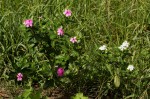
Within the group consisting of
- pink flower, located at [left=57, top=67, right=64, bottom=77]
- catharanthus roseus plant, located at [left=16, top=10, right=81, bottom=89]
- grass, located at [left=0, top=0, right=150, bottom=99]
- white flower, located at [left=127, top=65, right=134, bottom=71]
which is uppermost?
grass, located at [left=0, top=0, right=150, bottom=99]

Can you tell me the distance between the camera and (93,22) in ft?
12.9

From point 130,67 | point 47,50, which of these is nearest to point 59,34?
point 47,50

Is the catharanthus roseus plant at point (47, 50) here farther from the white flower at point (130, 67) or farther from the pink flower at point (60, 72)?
the white flower at point (130, 67)

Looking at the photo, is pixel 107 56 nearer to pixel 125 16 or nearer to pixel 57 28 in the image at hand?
pixel 57 28

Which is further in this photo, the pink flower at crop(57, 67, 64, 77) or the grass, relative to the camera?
the grass

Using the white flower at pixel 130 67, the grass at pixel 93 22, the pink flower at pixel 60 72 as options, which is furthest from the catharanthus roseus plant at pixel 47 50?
the white flower at pixel 130 67

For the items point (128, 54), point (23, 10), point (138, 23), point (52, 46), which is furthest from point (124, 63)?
point (23, 10)

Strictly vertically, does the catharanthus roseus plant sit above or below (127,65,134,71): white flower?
above

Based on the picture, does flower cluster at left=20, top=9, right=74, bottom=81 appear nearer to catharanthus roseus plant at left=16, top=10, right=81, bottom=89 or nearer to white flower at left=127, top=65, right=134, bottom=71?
catharanthus roseus plant at left=16, top=10, right=81, bottom=89

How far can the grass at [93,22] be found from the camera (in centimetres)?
353

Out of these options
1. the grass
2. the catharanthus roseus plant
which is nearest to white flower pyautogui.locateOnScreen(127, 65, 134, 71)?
the grass

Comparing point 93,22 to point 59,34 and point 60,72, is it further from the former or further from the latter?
point 60,72

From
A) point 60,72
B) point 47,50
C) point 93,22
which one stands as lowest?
point 60,72

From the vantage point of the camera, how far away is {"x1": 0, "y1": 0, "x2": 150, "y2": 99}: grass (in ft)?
11.6
